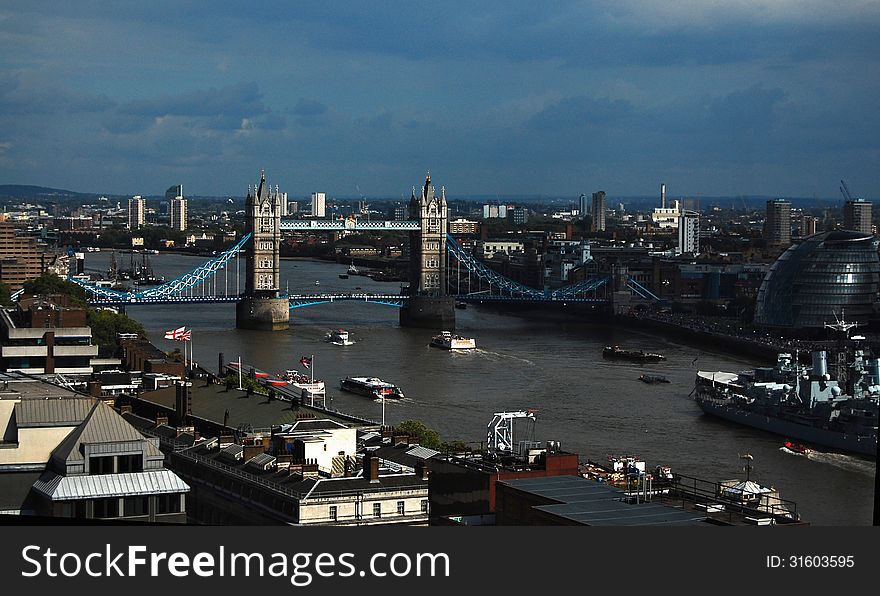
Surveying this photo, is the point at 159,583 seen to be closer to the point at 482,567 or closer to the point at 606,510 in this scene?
the point at 482,567

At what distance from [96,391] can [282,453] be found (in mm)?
3492

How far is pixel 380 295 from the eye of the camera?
2733cm

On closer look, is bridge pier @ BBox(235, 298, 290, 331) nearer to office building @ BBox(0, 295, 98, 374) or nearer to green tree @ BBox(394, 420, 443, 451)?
office building @ BBox(0, 295, 98, 374)

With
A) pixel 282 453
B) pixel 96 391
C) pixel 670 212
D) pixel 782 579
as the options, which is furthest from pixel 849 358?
pixel 670 212

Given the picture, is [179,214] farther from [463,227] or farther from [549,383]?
[549,383]

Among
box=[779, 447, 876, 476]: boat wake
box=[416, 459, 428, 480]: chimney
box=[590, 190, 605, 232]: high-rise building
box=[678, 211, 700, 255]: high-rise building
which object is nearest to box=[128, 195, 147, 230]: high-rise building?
box=[590, 190, 605, 232]: high-rise building

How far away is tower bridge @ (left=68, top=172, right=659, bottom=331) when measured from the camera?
23.6m

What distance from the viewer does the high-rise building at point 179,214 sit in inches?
2273

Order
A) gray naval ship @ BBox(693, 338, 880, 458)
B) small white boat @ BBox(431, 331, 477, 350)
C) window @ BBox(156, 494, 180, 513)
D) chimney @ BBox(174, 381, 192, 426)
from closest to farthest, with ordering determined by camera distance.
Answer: window @ BBox(156, 494, 180, 513) → chimney @ BBox(174, 381, 192, 426) → gray naval ship @ BBox(693, 338, 880, 458) → small white boat @ BBox(431, 331, 477, 350)

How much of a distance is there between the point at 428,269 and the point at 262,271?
276 cm

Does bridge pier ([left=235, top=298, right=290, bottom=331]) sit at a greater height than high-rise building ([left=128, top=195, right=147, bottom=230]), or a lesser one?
lesser

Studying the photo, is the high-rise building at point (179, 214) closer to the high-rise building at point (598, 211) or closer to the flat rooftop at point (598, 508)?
the high-rise building at point (598, 211)

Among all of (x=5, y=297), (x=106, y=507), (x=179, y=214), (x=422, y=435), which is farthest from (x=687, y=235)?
(x=106, y=507)

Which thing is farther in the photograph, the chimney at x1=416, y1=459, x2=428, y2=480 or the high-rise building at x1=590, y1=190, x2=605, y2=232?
the high-rise building at x1=590, y1=190, x2=605, y2=232
